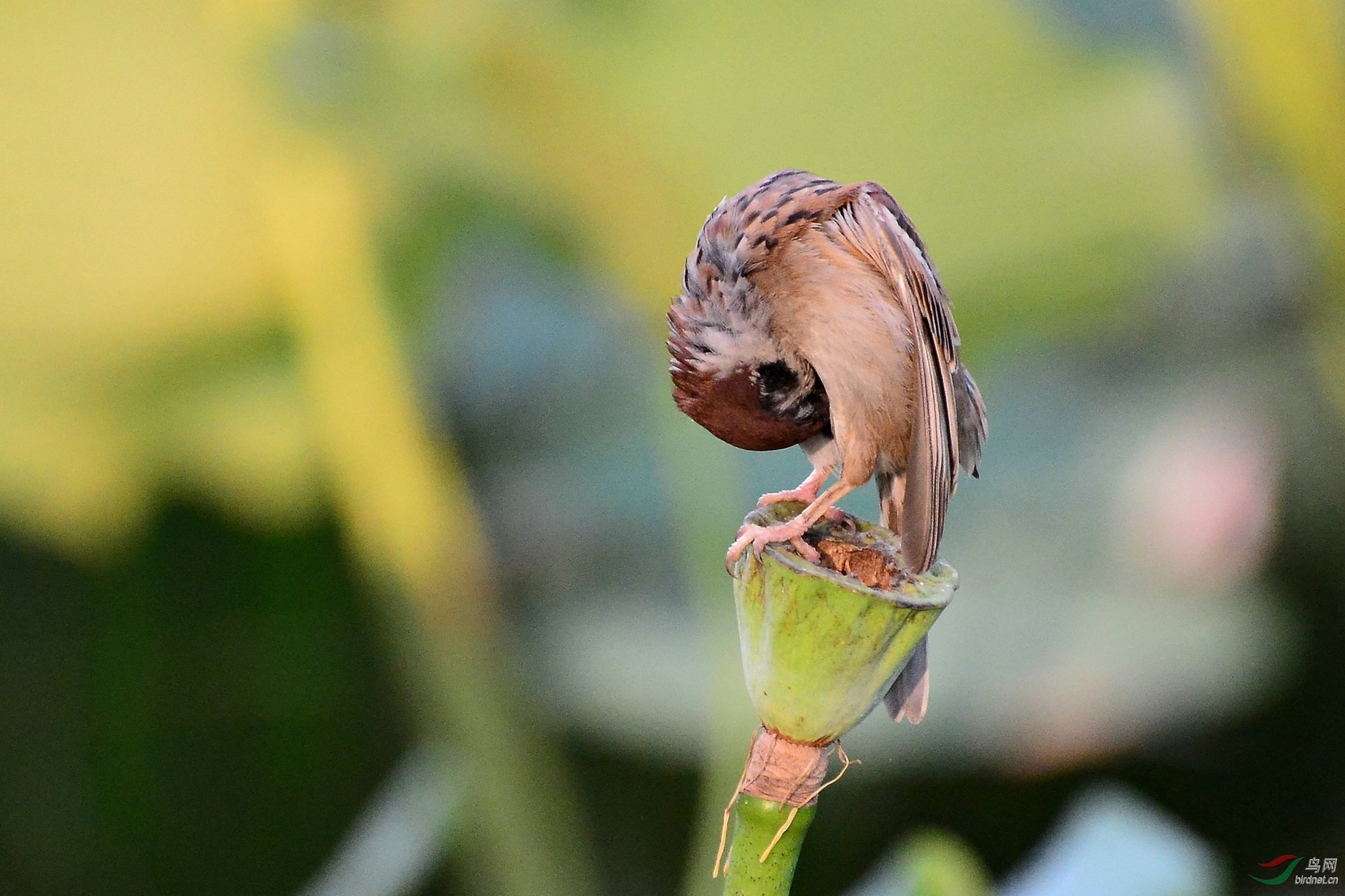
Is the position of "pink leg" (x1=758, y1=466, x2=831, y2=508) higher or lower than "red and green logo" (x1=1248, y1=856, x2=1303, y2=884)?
higher

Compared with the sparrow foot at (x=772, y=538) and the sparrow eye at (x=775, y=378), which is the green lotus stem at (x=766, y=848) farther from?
the sparrow eye at (x=775, y=378)

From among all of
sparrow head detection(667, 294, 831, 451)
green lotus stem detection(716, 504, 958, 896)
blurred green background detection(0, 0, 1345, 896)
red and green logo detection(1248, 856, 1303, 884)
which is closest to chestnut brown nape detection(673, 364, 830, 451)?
sparrow head detection(667, 294, 831, 451)

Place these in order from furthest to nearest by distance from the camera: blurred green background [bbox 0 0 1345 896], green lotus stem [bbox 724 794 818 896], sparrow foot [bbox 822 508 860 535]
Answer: blurred green background [bbox 0 0 1345 896] < sparrow foot [bbox 822 508 860 535] < green lotus stem [bbox 724 794 818 896]

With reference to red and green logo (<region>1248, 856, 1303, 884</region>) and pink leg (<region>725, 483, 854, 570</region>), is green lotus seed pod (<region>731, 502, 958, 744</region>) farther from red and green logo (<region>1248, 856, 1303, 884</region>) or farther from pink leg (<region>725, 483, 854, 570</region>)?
red and green logo (<region>1248, 856, 1303, 884</region>)

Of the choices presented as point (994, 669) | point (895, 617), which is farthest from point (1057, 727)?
point (895, 617)

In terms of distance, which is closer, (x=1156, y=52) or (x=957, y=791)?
(x=1156, y=52)

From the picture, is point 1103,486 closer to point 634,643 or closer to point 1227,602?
point 1227,602

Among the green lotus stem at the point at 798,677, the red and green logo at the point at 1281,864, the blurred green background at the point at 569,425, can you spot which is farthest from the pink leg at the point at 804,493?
the red and green logo at the point at 1281,864
